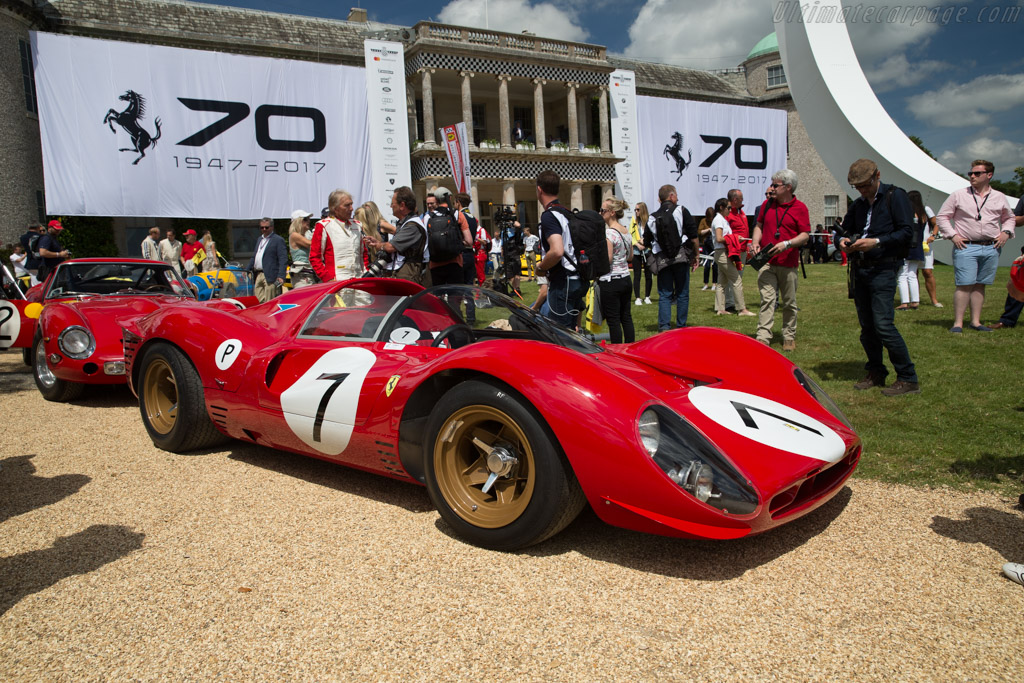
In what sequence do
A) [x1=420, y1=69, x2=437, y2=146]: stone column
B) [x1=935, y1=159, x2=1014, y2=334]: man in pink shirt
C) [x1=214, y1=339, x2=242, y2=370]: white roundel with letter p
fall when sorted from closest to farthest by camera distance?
1. [x1=214, y1=339, x2=242, y2=370]: white roundel with letter p
2. [x1=935, y1=159, x2=1014, y2=334]: man in pink shirt
3. [x1=420, y1=69, x2=437, y2=146]: stone column

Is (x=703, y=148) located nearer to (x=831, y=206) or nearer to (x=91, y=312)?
(x=831, y=206)

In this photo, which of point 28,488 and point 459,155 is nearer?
point 28,488

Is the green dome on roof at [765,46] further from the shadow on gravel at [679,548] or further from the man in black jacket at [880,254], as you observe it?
the shadow on gravel at [679,548]

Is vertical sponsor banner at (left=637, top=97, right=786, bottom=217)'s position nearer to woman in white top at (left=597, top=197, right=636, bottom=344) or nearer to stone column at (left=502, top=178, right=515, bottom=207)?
stone column at (left=502, top=178, right=515, bottom=207)

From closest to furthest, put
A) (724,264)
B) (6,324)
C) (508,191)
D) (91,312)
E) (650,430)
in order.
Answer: (650,430), (6,324), (91,312), (724,264), (508,191)

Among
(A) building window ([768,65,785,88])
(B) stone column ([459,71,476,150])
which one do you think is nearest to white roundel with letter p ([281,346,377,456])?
(B) stone column ([459,71,476,150])

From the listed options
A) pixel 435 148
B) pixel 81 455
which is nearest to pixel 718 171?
pixel 435 148

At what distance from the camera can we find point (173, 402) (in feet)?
14.0

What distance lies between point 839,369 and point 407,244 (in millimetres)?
4139

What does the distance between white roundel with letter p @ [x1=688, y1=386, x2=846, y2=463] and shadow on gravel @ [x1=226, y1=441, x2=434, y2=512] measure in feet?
4.63

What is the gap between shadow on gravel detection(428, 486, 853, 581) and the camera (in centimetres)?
249

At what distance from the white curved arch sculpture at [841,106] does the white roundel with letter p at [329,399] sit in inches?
473

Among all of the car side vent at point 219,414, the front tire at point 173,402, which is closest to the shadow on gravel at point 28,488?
the front tire at point 173,402

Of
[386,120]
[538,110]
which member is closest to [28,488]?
[386,120]
